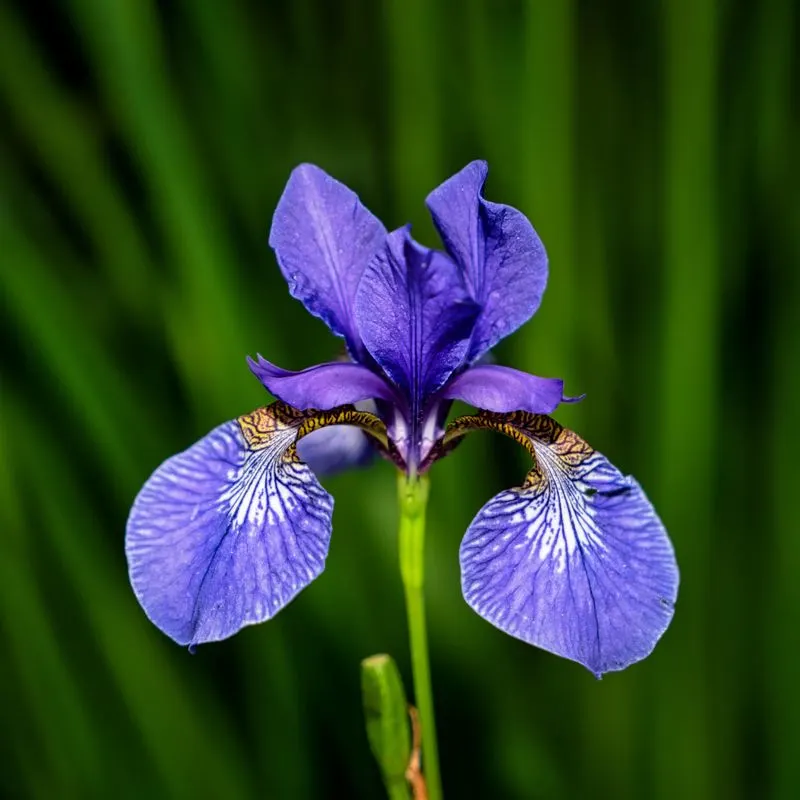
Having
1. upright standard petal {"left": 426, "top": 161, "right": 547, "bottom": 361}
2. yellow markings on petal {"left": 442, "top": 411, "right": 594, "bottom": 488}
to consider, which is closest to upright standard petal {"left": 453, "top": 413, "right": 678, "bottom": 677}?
yellow markings on petal {"left": 442, "top": 411, "right": 594, "bottom": 488}

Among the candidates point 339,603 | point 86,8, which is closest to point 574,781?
point 339,603

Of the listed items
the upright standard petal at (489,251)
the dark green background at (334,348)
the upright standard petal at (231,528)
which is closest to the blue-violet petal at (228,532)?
the upright standard petal at (231,528)

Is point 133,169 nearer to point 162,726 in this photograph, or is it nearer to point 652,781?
point 162,726

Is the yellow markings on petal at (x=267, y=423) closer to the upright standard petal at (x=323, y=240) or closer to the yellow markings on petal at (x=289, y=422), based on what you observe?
the yellow markings on petal at (x=289, y=422)

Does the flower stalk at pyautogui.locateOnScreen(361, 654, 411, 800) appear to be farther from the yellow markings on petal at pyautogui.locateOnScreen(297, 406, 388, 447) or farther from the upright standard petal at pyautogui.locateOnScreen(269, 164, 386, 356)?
the upright standard petal at pyautogui.locateOnScreen(269, 164, 386, 356)


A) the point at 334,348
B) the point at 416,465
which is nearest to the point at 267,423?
the point at 416,465

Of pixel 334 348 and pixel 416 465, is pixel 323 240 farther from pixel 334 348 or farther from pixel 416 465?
pixel 334 348
